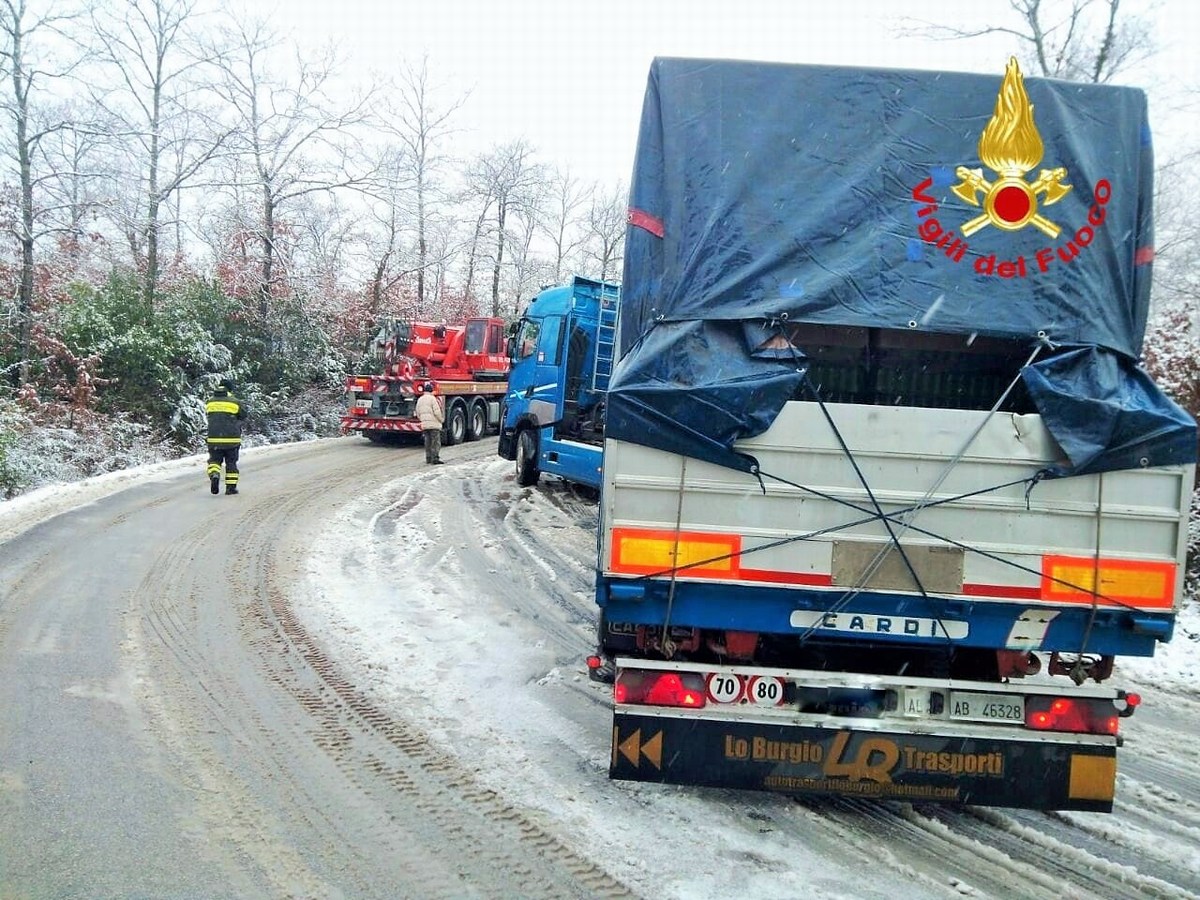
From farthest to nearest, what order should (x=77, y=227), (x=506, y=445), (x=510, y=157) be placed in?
(x=510, y=157), (x=77, y=227), (x=506, y=445)

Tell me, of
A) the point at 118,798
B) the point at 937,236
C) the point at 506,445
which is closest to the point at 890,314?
the point at 937,236

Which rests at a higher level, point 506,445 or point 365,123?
point 365,123

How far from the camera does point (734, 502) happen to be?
13.0ft

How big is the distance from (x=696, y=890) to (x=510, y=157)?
36.9 m

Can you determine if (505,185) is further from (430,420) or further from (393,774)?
(393,774)

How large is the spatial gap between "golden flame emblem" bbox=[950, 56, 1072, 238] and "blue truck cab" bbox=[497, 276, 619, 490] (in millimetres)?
8375

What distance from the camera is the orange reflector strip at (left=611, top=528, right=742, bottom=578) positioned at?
13.0 ft

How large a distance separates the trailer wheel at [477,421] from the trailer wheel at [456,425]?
240 millimetres

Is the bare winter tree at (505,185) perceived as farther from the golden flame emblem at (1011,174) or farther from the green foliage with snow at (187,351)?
the golden flame emblem at (1011,174)

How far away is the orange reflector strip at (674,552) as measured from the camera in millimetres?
3951

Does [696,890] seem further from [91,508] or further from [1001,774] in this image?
[91,508]

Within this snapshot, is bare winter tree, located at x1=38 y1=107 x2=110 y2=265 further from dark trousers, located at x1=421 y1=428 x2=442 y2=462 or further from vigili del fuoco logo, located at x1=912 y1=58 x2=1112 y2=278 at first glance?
vigili del fuoco logo, located at x1=912 y1=58 x2=1112 y2=278

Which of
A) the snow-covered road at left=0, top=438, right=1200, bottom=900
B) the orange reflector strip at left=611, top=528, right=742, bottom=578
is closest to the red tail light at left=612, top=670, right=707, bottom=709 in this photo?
the orange reflector strip at left=611, top=528, right=742, bottom=578

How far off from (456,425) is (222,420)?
29.5ft
